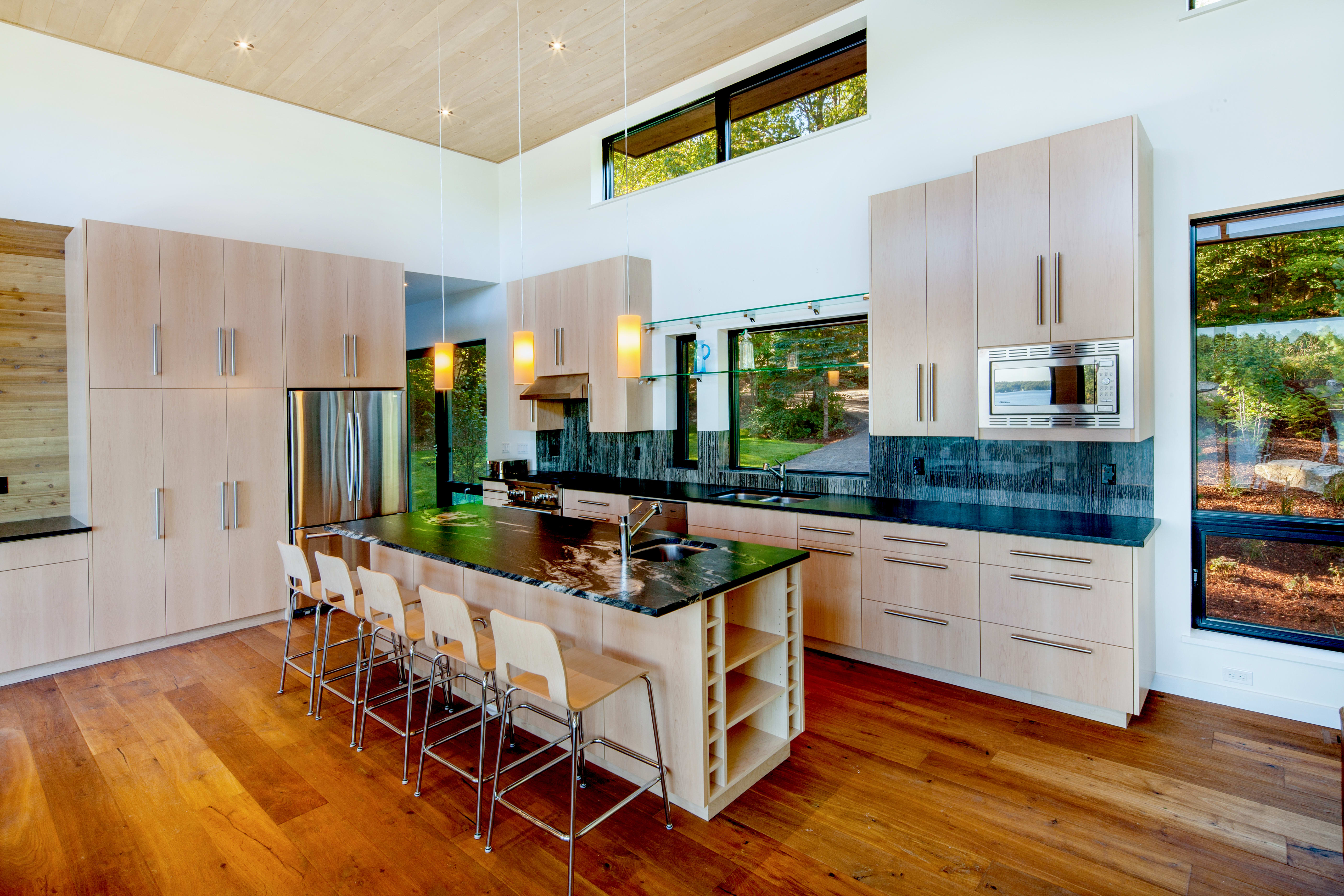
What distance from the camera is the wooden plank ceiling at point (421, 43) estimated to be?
13.1 ft

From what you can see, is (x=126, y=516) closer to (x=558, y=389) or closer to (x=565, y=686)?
(x=558, y=389)

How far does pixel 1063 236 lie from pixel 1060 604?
1.68 m

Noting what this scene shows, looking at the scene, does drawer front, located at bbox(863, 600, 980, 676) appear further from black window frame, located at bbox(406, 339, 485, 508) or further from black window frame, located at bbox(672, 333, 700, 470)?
black window frame, located at bbox(406, 339, 485, 508)

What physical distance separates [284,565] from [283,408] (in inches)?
66.8

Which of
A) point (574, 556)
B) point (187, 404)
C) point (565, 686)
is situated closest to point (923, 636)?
point (574, 556)

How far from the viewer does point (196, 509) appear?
4.37 m

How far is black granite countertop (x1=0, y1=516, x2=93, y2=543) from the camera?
3.74 m

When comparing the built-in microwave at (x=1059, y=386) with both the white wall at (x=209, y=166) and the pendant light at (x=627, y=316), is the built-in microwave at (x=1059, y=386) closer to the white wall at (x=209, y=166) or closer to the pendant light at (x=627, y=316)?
the pendant light at (x=627, y=316)

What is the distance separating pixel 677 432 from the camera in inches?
212

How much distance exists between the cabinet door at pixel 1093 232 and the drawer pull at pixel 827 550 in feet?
4.81

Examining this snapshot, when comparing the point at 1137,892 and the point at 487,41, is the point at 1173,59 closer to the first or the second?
the point at 1137,892

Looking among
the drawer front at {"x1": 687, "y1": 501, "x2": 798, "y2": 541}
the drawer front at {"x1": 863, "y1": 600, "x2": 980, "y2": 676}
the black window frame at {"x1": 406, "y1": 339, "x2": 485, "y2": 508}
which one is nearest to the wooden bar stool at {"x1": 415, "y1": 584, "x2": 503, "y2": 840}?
the drawer front at {"x1": 687, "y1": 501, "x2": 798, "y2": 541}

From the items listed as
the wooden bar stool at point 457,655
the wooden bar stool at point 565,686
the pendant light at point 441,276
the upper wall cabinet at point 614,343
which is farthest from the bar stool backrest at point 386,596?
the upper wall cabinet at point 614,343

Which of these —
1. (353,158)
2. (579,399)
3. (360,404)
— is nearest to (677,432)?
(579,399)
